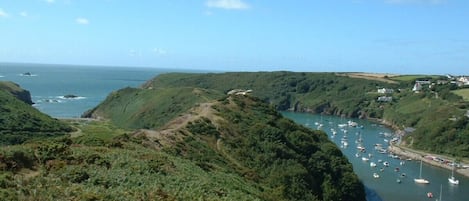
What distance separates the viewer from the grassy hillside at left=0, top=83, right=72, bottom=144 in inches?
2537

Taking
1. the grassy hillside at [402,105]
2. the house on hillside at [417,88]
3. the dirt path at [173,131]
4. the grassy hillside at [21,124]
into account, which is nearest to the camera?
the dirt path at [173,131]

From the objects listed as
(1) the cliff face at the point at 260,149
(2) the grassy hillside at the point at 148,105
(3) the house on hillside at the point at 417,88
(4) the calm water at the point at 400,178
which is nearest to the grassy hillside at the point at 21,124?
(1) the cliff face at the point at 260,149

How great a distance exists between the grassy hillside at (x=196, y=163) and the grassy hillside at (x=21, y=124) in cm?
650

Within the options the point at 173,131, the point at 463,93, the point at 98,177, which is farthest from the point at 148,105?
the point at 98,177

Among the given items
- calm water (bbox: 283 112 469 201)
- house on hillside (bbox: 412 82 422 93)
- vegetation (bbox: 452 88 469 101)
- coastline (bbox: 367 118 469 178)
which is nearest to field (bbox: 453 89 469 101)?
vegetation (bbox: 452 88 469 101)

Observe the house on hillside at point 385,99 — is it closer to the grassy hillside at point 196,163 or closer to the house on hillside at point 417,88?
the house on hillside at point 417,88

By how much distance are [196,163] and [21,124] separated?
4339 cm

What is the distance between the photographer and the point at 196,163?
3572 centimetres

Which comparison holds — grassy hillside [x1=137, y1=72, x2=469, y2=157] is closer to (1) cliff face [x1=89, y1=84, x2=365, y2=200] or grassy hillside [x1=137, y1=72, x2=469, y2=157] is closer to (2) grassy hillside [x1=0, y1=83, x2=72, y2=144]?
(1) cliff face [x1=89, y1=84, x2=365, y2=200]

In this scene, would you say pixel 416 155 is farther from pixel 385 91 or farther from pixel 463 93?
pixel 385 91

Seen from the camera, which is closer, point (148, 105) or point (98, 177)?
point (98, 177)

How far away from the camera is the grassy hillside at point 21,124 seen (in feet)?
211

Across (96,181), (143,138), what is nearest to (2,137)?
(143,138)

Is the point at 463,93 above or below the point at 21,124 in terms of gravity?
above
